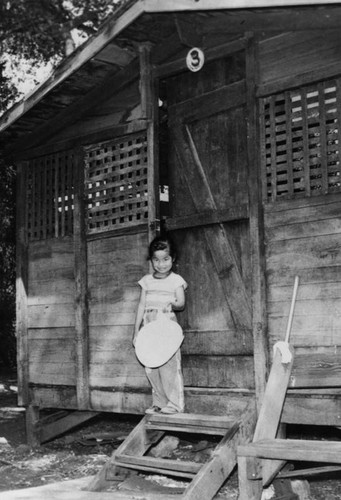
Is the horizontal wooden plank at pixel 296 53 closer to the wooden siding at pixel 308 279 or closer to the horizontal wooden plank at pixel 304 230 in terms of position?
the wooden siding at pixel 308 279

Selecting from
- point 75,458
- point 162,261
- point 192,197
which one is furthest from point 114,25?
point 75,458

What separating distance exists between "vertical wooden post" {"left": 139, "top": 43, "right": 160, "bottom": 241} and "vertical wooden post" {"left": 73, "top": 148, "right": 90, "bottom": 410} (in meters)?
1.10

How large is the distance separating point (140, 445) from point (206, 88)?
3.45 m

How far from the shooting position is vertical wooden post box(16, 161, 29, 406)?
841 centimetres

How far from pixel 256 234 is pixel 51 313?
3032 mm

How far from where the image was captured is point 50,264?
823 centimetres

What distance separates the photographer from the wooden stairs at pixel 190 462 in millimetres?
5238

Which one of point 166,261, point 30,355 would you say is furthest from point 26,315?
point 166,261

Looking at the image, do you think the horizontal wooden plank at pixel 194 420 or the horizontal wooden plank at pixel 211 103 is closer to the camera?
the horizontal wooden plank at pixel 194 420

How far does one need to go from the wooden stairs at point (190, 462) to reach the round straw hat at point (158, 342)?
0.50 metres

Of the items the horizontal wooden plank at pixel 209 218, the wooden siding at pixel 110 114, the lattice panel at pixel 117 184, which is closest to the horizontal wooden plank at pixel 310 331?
the horizontal wooden plank at pixel 209 218

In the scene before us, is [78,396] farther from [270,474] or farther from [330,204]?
[330,204]

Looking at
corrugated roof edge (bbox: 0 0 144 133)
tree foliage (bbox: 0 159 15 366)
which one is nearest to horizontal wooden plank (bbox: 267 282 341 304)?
corrugated roof edge (bbox: 0 0 144 133)

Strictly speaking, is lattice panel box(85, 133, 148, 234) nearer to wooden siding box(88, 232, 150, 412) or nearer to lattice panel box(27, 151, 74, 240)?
wooden siding box(88, 232, 150, 412)
